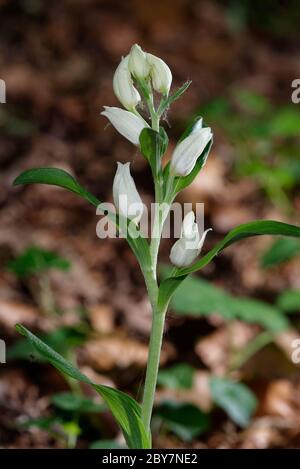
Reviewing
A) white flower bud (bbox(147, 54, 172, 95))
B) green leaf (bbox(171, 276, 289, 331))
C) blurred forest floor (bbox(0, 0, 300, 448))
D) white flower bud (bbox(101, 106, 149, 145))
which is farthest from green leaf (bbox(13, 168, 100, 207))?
green leaf (bbox(171, 276, 289, 331))

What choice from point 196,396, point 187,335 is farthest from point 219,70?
point 196,396

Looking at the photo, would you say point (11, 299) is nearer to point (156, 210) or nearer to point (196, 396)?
point (196, 396)

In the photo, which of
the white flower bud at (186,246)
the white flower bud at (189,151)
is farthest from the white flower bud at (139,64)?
the white flower bud at (186,246)

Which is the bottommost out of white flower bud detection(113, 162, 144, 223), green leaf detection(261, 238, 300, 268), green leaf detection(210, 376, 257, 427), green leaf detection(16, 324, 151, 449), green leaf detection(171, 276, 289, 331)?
green leaf detection(16, 324, 151, 449)

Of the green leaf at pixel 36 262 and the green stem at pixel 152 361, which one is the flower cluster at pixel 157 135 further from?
the green leaf at pixel 36 262

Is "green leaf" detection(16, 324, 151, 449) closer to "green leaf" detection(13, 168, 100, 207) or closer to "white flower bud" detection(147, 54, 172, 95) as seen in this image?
"green leaf" detection(13, 168, 100, 207)
